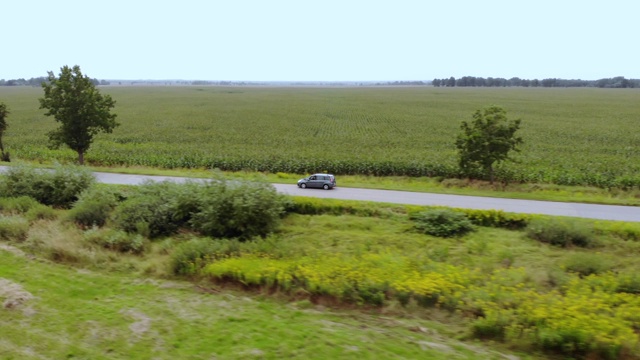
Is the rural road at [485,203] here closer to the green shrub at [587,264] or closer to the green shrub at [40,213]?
the green shrub at [587,264]

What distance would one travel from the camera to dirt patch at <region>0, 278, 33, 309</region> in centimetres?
1068

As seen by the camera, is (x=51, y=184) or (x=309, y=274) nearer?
(x=309, y=274)

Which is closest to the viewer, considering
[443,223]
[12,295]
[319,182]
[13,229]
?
[12,295]

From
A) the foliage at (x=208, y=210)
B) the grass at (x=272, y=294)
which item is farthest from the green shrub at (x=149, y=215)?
the grass at (x=272, y=294)

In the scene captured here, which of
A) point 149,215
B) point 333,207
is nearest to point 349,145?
point 333,207

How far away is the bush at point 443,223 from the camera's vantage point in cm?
1634

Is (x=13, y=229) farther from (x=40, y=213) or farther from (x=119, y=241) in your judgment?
(x=119, y=241)

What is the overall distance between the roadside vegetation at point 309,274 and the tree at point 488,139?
7851mm

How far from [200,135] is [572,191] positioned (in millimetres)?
37542

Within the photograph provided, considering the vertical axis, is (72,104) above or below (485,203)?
above

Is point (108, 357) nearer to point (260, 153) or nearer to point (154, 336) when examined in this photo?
point (154, 336)

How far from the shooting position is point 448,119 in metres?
65.3

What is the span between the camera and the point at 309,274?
12.3 meters

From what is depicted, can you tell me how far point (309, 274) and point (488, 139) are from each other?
16.0m
